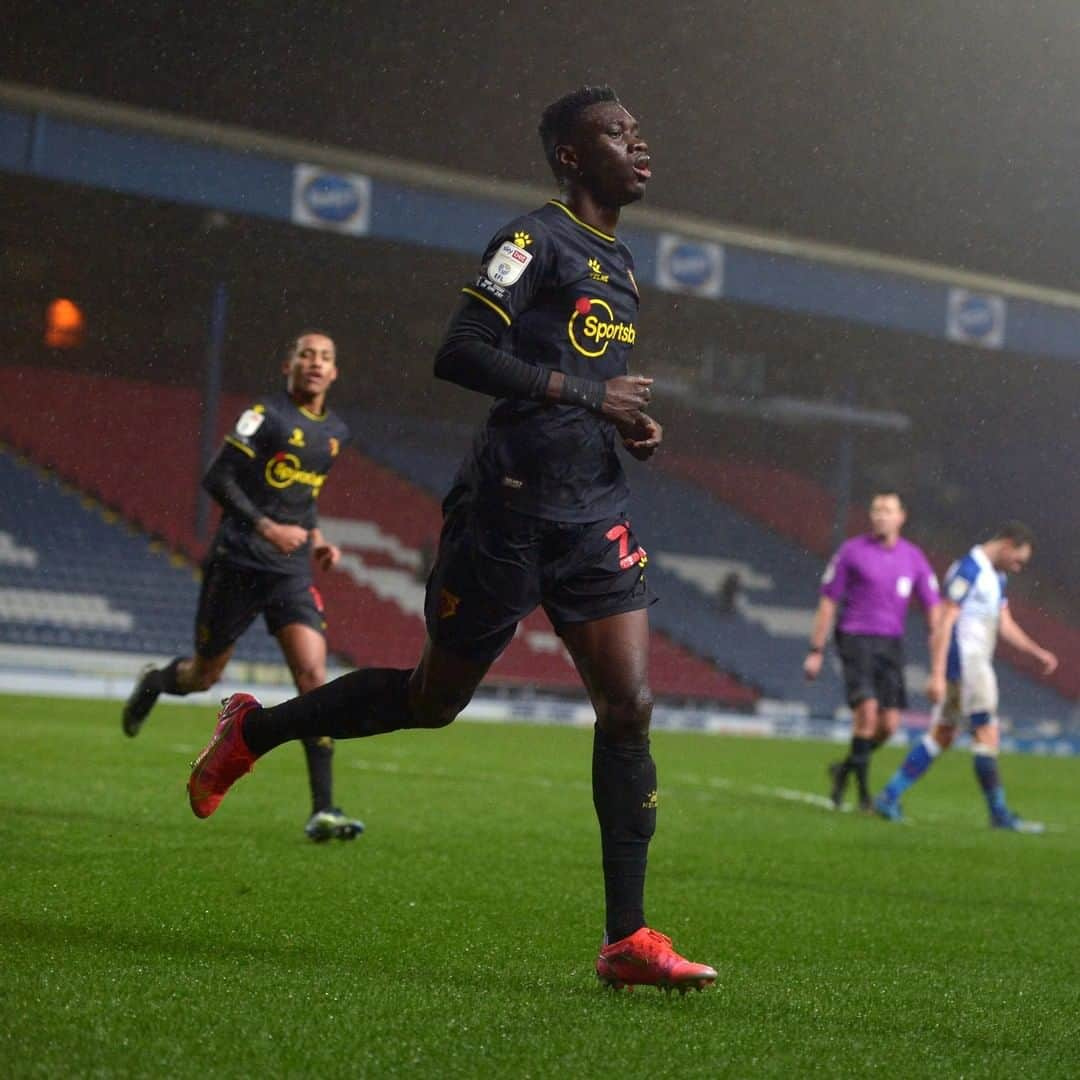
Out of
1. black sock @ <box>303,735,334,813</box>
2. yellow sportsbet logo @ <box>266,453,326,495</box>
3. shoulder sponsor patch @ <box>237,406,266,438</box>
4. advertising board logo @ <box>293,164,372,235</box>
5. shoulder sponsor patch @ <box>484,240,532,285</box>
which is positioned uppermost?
advertising board logo @ <box>293,164,372,235</box>

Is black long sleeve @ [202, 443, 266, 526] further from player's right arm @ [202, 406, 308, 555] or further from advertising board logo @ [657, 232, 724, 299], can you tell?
advertising board logo @ [657, 232, 724, 299]

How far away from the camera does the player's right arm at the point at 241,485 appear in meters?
7.35

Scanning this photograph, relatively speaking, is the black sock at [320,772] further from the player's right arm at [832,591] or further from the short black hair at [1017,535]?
the short black hair at [1017,535]

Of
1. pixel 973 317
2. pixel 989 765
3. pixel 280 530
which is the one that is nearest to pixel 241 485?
pixel 280 530

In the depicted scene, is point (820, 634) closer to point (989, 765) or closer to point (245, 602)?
point (989, 765)

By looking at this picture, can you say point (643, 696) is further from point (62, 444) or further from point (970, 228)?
point (62, 444)

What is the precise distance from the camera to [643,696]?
4.29 metres

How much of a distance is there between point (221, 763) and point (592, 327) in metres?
1.60

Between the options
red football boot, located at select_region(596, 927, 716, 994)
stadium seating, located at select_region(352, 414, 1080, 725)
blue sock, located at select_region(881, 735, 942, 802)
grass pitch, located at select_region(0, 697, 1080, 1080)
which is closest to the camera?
grass pitch, located at select_region(0, 697, 1080, 1080)

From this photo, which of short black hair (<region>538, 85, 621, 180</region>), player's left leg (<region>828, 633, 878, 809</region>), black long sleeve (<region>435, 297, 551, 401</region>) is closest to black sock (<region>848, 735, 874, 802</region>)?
player's left leg (<region>828, 633, 878, 809</region>)

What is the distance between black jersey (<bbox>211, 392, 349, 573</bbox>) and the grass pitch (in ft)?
A: 4.07

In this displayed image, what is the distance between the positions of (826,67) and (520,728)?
8879mm

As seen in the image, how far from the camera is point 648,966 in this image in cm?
405

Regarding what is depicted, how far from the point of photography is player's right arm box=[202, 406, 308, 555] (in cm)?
735
